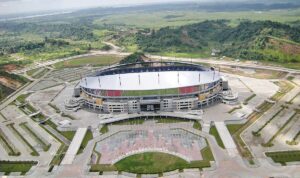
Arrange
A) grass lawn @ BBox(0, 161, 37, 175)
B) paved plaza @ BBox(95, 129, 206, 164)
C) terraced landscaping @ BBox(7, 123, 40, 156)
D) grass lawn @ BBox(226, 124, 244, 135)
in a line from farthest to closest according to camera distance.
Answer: grass lawn @ BBox(226, 124, 244, 135), terraced landscaping @ BBox(7, 123, 40, 156), paved plaza @ BBox(95, 129, 206, 164), grass lawn @ BBox(0, 161, 37, 175)

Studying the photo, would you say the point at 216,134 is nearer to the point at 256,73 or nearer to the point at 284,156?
the point at 284,156

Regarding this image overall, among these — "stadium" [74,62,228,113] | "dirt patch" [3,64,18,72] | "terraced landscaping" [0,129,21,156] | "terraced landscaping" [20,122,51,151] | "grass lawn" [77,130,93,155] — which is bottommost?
"terraced landscaping" [0,129,21,156]

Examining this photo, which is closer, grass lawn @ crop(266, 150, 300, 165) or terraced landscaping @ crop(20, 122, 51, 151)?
grass lawn @ crop(266, 150, 300, 165)

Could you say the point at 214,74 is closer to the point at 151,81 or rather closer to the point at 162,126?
the point at 151,81

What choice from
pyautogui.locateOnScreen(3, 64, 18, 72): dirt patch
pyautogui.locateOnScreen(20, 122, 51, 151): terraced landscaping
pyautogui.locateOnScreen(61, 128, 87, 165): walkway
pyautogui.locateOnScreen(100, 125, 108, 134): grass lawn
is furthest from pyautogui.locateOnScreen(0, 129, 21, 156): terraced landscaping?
pyautogui.locateOnScreen(3, 64, 18, 72): dirt patch

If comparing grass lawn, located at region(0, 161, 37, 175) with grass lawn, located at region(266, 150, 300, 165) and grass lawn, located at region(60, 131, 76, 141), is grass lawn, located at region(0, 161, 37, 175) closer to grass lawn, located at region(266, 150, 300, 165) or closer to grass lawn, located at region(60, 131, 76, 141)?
grass lawn, located at region(60, 131, 76, 141)

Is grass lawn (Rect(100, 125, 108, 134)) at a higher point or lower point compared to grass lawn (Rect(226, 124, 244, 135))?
lower

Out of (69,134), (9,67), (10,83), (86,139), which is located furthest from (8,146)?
(9,67)
